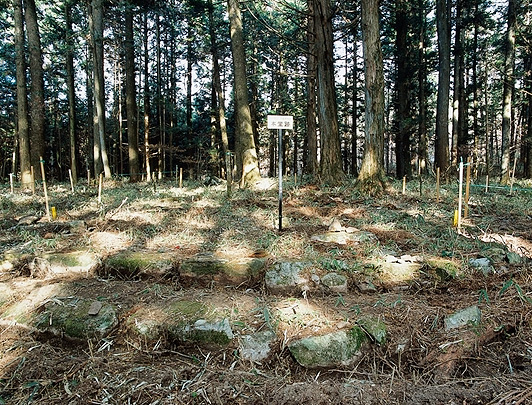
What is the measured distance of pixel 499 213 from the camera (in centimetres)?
507

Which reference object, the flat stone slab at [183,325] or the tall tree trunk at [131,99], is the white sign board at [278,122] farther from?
the tall tree trunk at [131,99]

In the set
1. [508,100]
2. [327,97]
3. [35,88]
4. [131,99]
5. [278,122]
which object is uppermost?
[131,99]

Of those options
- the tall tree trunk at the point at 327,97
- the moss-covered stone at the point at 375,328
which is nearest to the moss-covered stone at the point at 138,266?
the moss-covered stone at the point at 375,328

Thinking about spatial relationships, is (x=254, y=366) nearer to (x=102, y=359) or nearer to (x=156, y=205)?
(x=102, y=359)

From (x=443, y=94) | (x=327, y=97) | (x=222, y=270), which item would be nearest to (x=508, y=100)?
(x=443, y=94)

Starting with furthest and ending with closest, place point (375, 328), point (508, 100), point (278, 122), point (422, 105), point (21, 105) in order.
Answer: point (422, 105), point (508, 100), point (21, 105), point (278, 122), point (375, 328)

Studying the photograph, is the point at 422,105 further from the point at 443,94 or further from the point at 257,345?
the point at 257,345

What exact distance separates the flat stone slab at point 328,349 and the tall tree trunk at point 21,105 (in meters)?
12.1

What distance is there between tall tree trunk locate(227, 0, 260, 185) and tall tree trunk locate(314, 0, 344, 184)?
2123 mm

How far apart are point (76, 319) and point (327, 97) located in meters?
7.28

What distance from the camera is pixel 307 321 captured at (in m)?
2.48

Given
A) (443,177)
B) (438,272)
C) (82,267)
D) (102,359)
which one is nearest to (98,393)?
(102,359)

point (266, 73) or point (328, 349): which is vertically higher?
point (266, 73)

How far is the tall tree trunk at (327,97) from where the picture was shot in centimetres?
790
